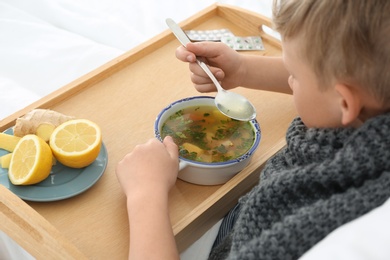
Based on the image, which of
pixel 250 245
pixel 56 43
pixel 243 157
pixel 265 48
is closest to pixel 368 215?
pixel 250 245

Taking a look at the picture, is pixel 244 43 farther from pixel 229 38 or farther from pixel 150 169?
pixel 150 169

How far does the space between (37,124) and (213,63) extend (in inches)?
12.5

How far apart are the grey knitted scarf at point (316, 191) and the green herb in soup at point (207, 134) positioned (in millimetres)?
125

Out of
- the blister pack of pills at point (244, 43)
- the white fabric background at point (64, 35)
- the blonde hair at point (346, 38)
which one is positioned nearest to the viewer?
the blonde hair at point (346, 38)

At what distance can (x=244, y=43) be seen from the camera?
1.12 m

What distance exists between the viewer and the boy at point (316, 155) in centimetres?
58

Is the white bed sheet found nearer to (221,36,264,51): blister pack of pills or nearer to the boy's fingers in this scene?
(221,36,264,51): blister pack of pills

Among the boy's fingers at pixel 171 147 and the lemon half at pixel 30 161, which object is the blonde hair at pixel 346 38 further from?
the lemon half at pixel 30 161

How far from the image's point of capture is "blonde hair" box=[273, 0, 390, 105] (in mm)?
559

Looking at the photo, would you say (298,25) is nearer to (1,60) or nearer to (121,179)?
(121,179)

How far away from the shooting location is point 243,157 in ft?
→ 2.67

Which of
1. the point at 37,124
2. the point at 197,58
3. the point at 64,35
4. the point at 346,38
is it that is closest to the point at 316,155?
the point at 346,38

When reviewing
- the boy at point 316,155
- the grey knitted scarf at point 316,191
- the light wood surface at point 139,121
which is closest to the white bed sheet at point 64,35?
the light wood surface at point 139,121

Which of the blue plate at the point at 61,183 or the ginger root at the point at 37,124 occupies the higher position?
the ginger root at the point at 37,124
